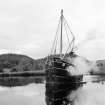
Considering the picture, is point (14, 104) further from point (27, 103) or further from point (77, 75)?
point (77, 75)

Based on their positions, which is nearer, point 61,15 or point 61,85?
point 61,85

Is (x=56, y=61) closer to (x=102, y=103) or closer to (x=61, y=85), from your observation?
(x=61, y=85)

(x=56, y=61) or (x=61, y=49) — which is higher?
(x=61, y=49)

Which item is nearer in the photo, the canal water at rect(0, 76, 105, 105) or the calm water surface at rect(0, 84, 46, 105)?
the canal water at rect(0, 76, 105, 105)

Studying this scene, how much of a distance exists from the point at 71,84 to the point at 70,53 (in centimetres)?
1315

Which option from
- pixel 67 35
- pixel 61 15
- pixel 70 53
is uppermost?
pixel 61 15

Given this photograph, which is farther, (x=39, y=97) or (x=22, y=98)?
(x=39, y=97)

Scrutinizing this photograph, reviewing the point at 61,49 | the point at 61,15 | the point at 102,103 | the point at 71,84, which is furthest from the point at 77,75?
the point at 102,103

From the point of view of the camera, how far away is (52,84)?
63.1 m

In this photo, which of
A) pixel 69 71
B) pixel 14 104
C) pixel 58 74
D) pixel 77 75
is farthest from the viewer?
pixel 77 75

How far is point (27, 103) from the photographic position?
119 feet

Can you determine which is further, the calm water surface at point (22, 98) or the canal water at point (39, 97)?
the calm water surface at point (22, 98)

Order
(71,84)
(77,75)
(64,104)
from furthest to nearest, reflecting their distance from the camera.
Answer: (77,75), (71,84), (64,104)

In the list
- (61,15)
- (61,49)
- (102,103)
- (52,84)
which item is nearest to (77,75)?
(61,49)
